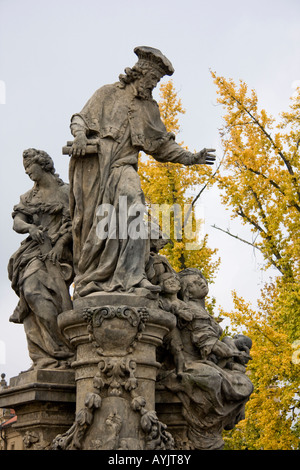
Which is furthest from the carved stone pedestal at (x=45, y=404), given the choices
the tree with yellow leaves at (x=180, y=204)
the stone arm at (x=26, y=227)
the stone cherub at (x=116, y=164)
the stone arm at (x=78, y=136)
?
the tree with yellow leaves at (x=180, y=204)

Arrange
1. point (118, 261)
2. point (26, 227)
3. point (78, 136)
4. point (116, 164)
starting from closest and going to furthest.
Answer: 1. point (118, 261)
2. point (78, 136)
3. point (116, 164)
4. point (26, 227)

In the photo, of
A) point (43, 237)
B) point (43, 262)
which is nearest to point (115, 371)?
point (43, 262)

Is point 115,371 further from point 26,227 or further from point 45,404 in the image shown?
point 26,227

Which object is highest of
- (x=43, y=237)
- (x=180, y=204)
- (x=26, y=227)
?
(x=180, y=204)

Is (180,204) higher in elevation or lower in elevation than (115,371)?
higher

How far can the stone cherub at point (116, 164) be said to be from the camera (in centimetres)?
773

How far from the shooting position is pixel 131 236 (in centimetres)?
775

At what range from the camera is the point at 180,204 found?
16891 mm

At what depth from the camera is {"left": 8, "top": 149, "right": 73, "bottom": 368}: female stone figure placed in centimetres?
826

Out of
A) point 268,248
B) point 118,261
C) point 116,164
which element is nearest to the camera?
point 118,261

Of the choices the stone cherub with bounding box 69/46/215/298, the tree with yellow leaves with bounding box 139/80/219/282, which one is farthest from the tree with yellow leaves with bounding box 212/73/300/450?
the stone cherub with bounding box 69/46/215/298

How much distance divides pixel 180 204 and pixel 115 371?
9971 millimetres

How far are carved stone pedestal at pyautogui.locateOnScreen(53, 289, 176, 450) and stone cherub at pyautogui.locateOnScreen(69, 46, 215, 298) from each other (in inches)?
11.8

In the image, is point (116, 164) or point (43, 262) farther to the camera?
point (43, 262)
